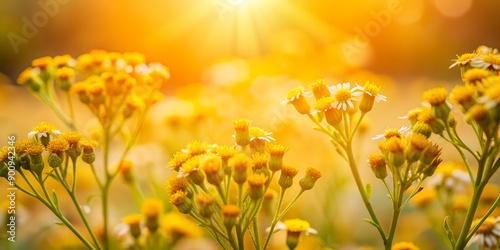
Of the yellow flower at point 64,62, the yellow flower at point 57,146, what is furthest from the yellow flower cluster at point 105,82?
the yellow flower at point 57,146

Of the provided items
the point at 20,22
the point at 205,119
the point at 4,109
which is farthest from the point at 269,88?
the point at 20,22

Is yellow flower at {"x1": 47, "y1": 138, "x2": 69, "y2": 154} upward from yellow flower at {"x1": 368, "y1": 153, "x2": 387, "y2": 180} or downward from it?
upward

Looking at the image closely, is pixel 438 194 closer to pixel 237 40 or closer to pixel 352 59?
pixel 352 59

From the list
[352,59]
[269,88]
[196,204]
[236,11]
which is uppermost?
[236,11]

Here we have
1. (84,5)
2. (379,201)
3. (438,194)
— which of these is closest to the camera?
(438,194)

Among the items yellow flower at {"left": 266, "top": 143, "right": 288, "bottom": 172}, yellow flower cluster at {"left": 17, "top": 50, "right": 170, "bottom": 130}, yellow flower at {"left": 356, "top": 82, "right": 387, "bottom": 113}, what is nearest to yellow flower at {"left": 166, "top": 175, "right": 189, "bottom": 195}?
yellow flower at {"left": 266, "top": 143, "right": 288, "bottom": 172}

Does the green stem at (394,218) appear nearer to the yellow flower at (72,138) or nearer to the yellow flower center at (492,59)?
the yellow flower center at (492,59)

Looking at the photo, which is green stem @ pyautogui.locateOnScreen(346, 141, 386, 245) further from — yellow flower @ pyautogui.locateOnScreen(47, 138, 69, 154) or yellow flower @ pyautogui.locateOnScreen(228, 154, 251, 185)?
yellow flower @ pyautogui.locateOnScreen(47, 138, 69, 154)

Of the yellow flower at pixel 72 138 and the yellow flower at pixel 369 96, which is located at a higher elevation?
the yellow flower at pixel 72 138
